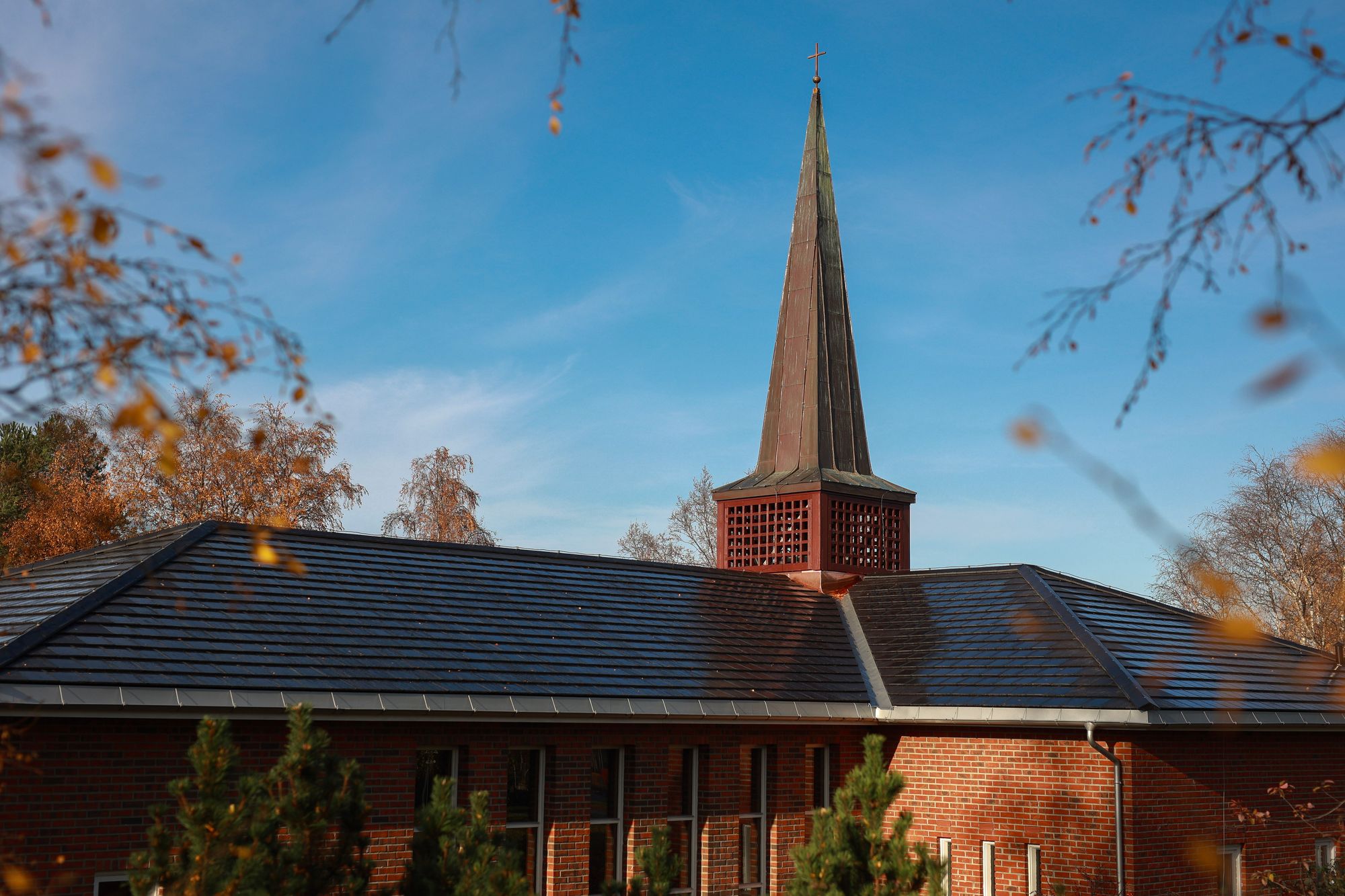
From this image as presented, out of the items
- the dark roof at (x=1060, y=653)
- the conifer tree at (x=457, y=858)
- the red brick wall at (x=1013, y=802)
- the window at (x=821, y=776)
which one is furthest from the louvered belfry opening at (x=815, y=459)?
the conifer tree at (x=457, y=858)

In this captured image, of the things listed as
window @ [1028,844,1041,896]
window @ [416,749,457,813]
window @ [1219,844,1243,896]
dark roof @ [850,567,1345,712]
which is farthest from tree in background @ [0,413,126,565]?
window @ [1219,844,1243,896]

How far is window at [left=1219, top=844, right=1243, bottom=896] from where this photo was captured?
15914 millimetres

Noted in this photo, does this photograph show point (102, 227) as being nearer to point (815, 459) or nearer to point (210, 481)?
point (815, 459)

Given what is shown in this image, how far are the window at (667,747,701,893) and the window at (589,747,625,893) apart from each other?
87 centimetres

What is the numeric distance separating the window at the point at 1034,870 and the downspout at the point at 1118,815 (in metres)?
1.14

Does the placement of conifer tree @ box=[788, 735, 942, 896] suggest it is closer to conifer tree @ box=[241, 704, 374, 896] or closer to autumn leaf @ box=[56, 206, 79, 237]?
conifer tree @ box=[241, 704, 374, 896]

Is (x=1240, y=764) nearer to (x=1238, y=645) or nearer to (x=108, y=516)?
(x=1238, y=645)

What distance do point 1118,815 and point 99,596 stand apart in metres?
11.7

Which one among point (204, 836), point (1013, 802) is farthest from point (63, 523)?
point (204, 836)

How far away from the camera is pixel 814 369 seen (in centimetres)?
2319

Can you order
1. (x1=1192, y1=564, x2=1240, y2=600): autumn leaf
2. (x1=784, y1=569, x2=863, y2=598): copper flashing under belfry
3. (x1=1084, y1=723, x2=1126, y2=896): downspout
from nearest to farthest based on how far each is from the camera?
(x1=1192, y1=564, x2=1240, y2=600): autumn leaf
(x1=1084, y1=723, x2=1126, y2=896): downspout
(x1=784, y1=569, x2=863, y2=598): copper flashing under belfry

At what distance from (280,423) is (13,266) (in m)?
34.1

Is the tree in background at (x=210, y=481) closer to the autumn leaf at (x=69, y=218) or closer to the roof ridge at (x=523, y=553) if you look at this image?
the roof ridge at (x=523, y=553)

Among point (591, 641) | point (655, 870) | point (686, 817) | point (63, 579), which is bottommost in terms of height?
A: point (686, 817)
